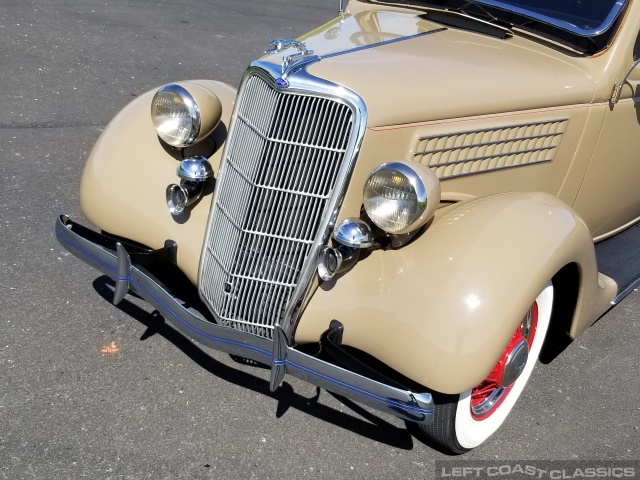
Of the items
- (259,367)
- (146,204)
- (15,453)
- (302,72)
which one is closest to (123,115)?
(146,204)

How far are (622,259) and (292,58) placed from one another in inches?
82.4

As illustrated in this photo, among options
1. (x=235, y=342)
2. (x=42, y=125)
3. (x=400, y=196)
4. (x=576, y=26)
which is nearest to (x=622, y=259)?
(x=576, y=26)

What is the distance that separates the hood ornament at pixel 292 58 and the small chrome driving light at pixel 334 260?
2.11ft

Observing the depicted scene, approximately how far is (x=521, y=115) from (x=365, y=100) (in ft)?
2.69

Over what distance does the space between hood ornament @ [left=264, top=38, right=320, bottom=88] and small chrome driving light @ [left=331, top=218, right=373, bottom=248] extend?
58 centimetres

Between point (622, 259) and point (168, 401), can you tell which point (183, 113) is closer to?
point (168, 401)

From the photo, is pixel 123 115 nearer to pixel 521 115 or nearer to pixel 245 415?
pixel 245 415

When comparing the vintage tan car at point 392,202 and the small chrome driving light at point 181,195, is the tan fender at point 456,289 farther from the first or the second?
the small chrome driving light at point 181,195

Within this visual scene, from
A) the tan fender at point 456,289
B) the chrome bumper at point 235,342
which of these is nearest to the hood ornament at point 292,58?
the tan fender at point 456,289

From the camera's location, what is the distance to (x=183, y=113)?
10.7ft

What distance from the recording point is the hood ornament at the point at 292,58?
2891mm

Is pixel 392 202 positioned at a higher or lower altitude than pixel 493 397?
higher

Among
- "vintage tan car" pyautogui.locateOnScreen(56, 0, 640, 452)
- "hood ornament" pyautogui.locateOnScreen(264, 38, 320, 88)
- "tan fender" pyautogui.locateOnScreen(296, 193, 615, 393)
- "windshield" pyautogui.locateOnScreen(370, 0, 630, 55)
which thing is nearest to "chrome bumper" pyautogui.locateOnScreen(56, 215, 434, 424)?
"vintage tan car" pyautogui.locateOnScreen(56, 0, 640, 452)

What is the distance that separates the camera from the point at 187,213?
328 cm
